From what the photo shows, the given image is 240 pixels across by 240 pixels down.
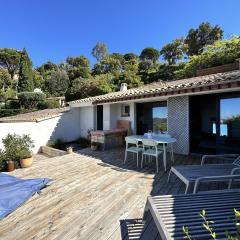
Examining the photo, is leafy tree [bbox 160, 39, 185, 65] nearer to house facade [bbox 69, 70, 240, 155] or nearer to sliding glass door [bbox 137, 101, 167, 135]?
sliding glass door [bbox 137, 101, 167, 135]

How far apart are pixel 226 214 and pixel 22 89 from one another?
A: 37942mm

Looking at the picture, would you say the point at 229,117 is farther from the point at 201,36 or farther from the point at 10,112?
the point at 201,36

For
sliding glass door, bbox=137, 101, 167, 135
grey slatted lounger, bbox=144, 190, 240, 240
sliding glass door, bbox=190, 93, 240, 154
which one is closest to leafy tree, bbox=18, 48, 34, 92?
sliding glass door, bbox=137, 101, 167, 135

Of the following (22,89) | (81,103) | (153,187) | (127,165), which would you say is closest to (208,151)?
(127,165)

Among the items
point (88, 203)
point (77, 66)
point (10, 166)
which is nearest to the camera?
point (88, 203)

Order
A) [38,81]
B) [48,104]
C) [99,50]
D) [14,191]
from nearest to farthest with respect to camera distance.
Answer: [14,191]
[48,104]
[38,81]
[99,50]

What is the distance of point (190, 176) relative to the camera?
4543 mm

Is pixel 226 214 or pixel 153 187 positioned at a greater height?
pixel 226 214

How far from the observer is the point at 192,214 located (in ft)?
8.19

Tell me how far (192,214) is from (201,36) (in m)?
39.4

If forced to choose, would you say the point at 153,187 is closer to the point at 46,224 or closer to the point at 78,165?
the point at 46,224

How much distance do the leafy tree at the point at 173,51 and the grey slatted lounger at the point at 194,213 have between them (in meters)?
36.7

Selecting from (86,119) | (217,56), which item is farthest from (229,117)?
(217,56)

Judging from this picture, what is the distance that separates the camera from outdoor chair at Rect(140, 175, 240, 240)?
208cm
